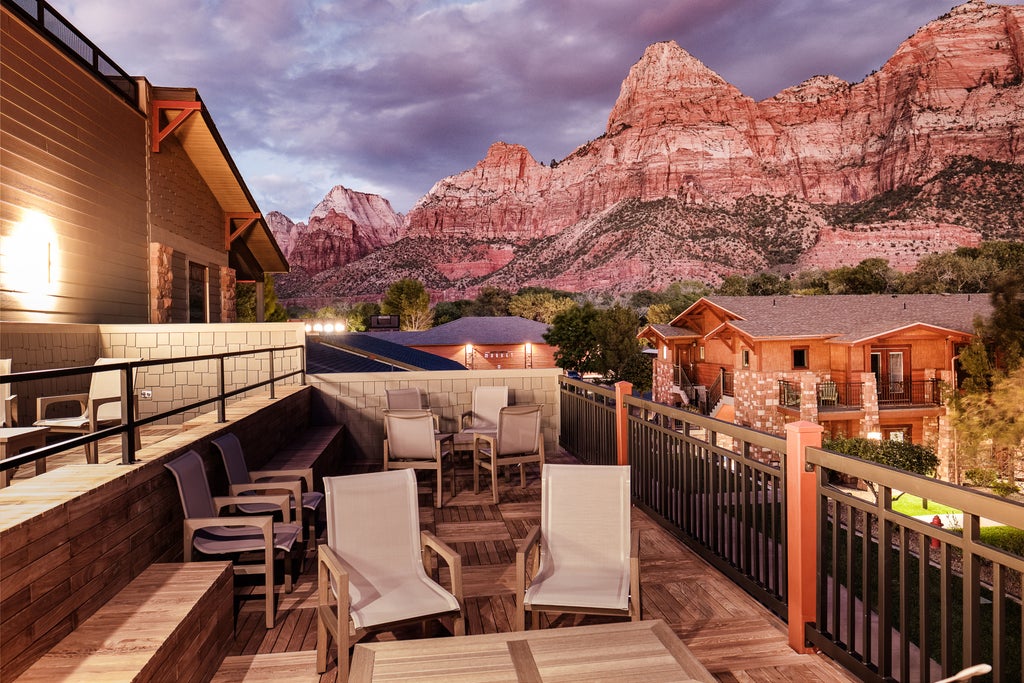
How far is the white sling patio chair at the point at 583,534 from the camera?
3021 millimetres

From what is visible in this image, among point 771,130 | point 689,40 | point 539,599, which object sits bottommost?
point 539,599

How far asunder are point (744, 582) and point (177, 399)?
7.37 m

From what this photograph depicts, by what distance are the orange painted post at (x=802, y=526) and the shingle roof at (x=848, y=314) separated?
84.2ft

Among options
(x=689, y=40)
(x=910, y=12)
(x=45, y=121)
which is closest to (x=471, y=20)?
(x=689, y=40)

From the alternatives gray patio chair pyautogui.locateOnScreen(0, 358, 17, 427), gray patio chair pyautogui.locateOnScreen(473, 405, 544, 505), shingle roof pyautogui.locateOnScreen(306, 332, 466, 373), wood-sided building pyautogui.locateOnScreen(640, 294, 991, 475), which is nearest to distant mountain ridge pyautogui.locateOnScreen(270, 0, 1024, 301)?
wood-sided building pyautogui.locateOnScreen(640, 294, 991, 475)

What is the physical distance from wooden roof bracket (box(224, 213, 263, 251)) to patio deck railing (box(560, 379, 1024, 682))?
34.0 ft

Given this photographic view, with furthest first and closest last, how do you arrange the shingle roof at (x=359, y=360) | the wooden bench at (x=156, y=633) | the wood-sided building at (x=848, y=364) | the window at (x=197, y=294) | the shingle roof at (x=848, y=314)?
the shingle roof at (x=848, y=314) → the wood-sided building at (x=848, y=364) → the shingle roof at (x=359, y=360) → the window at (x=197, y=294) → the wooden bench at (x=156, y=633)

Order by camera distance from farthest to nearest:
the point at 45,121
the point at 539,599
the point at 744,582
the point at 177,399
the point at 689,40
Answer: the point at 689,40 < the point at 177,399 < the point at 45,121 < the point at 744,582 < the point at 539,599

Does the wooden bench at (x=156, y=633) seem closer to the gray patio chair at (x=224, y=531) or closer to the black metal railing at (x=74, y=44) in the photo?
the gray patio chair at (x=224, y=531)

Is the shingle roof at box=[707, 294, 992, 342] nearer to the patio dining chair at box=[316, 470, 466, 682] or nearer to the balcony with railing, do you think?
the balcony with railing

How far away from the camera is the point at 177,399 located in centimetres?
786

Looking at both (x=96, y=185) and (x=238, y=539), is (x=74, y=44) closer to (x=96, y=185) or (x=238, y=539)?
(x=96, y=185)

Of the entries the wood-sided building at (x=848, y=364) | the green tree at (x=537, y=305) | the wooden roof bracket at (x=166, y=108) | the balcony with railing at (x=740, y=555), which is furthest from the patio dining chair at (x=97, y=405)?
the green tree at (x=537, y=305)

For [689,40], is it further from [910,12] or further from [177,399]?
[177,399]
